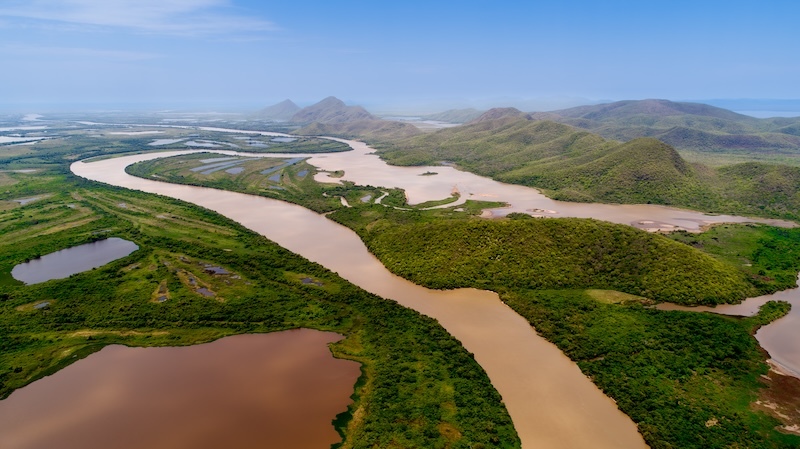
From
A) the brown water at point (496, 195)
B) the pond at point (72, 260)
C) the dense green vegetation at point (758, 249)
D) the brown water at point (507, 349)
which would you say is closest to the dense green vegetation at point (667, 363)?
the brown water at point (507, 349)

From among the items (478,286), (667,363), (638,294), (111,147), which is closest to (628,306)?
(638,294)

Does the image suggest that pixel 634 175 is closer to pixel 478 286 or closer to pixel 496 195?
pixel 496 195

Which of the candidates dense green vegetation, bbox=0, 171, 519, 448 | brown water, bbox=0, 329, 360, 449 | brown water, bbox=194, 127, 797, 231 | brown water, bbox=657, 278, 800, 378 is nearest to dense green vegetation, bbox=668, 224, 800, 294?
brown water, bbox=657, 278, 800, 378

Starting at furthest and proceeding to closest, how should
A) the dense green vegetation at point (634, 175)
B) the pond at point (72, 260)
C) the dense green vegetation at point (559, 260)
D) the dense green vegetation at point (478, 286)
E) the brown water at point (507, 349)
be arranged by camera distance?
the dense green vegetation at point (634, 175)
the pond at point (72, 260)
the dense green vegetation at point (559, 260)
the dense green vegetation at point (478, 286)
the brown water at point (507, 349)

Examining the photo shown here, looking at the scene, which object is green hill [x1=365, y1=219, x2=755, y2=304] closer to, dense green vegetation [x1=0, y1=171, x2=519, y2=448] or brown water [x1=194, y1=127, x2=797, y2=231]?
dense green vegetation [x1=0, y1=171, x2=519, y2=448]

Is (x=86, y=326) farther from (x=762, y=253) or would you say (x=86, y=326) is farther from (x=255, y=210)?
(x=762, y=253)

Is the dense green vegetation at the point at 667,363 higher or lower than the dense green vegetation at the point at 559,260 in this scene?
lower

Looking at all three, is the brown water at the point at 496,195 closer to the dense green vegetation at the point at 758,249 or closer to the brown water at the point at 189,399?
the dense green vegetation at the point at 758,249
